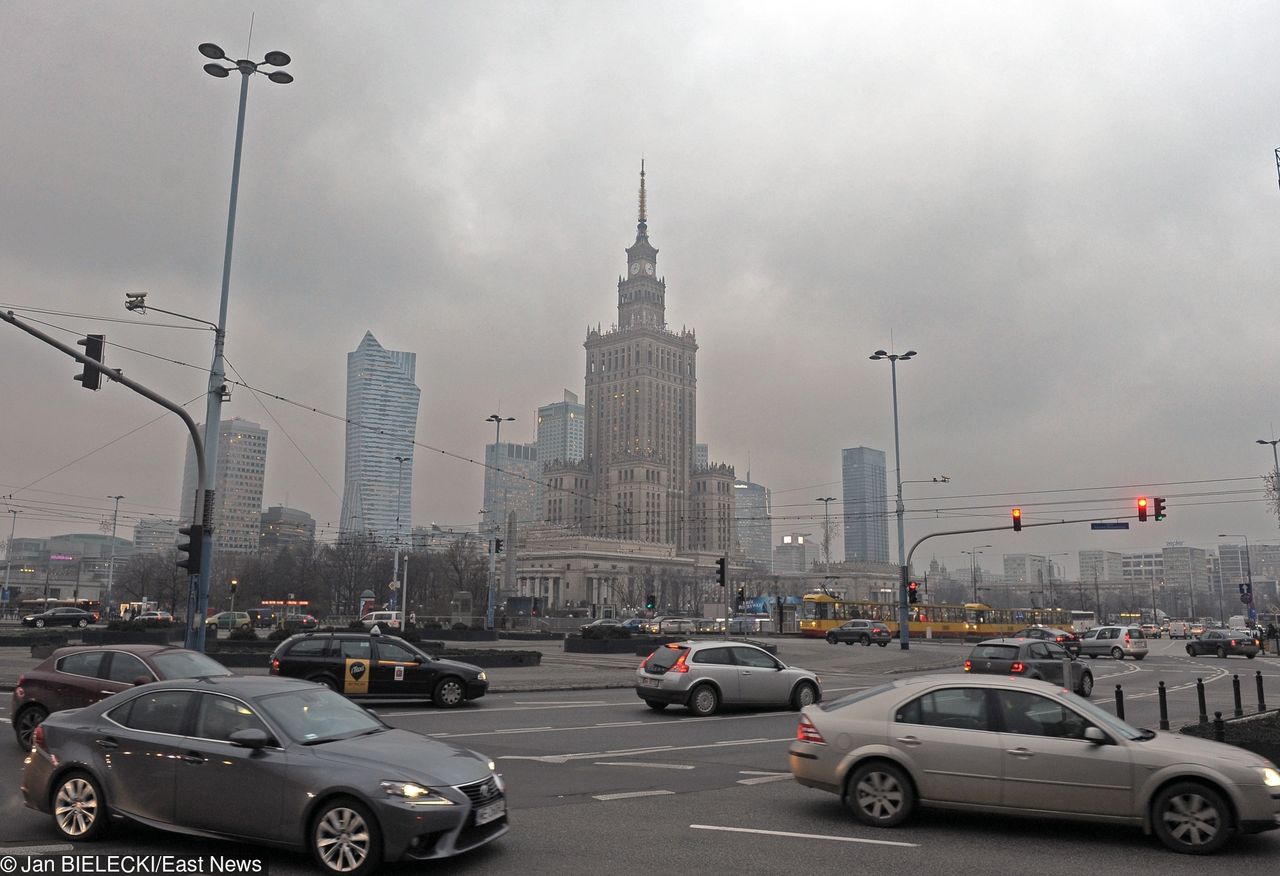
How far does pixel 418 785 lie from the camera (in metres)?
7.02

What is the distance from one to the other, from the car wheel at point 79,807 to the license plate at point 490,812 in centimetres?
321

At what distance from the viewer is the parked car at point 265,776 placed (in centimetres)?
686

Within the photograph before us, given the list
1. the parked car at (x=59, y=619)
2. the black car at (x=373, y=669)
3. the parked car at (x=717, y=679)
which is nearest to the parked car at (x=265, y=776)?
the parked car at (x=717, y=679)

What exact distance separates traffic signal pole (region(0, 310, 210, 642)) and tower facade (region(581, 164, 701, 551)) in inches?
6230

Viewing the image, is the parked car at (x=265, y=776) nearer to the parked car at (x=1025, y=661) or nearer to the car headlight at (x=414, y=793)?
the car headlight at (x=414, y=793)

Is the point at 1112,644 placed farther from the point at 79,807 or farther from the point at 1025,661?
the point at 79,807

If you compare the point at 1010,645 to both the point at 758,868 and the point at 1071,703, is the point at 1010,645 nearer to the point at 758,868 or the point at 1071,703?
the point at 1071,703

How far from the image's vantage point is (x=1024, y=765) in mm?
8469

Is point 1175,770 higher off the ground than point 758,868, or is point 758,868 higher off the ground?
point 1175,770

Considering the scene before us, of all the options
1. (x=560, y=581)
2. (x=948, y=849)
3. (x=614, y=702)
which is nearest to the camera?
A: (x=948, y=849)

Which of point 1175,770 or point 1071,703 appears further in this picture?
point 1071,703

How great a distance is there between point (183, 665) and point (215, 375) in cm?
1218

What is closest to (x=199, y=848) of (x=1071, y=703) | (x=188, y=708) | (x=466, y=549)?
(x=188, y=708)

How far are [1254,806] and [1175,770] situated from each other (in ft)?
2.11
